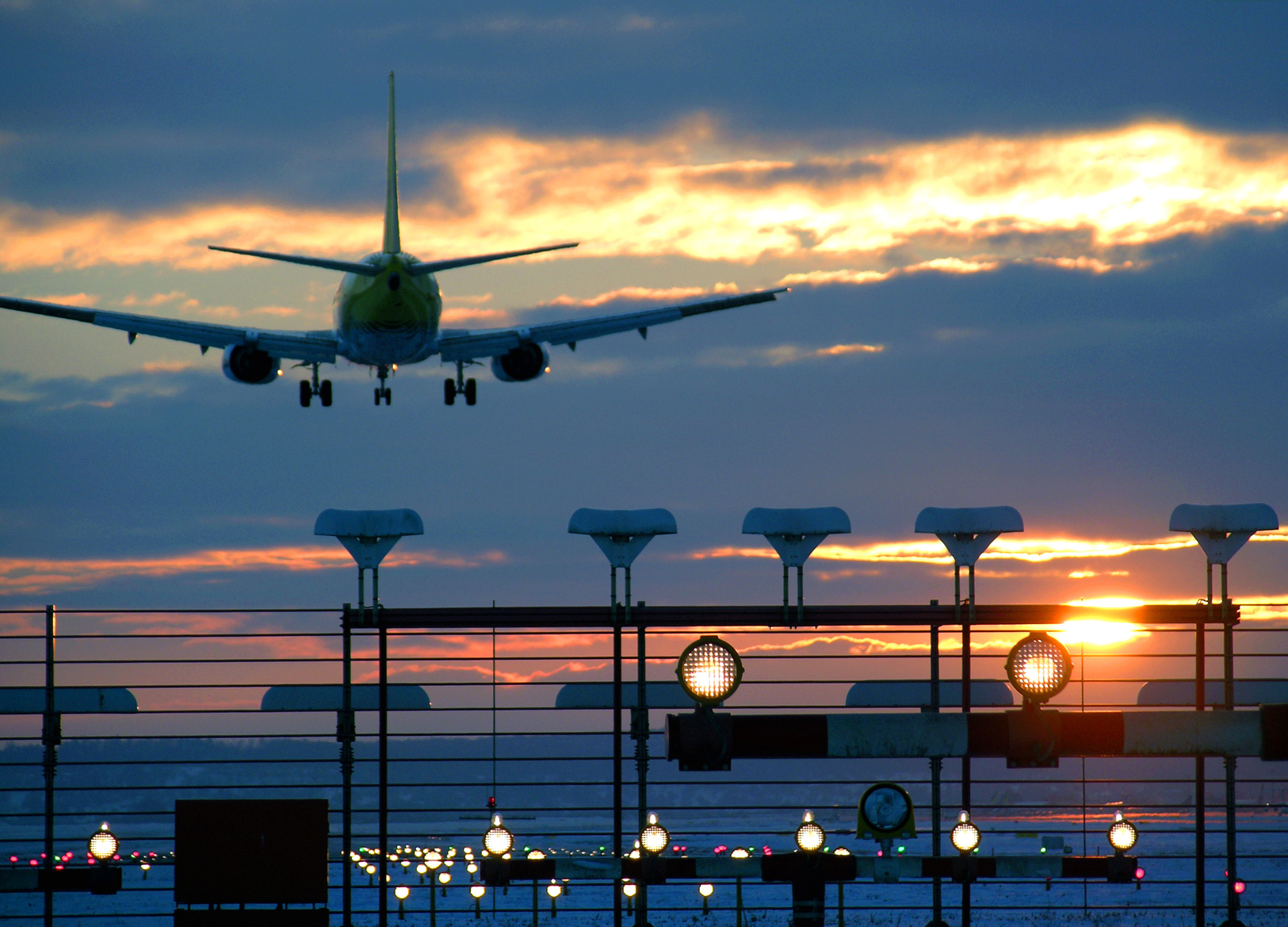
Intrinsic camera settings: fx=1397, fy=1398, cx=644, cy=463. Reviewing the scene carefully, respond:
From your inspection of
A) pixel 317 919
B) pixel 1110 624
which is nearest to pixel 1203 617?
pixel 1110 624

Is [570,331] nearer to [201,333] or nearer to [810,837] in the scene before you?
[201,333]

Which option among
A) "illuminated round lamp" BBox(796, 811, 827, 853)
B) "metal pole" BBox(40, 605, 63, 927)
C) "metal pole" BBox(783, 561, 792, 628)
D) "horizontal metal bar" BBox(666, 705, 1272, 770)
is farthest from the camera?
"metal pole" BBox(40, 605, 63, 927)

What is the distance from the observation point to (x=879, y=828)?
1105cm

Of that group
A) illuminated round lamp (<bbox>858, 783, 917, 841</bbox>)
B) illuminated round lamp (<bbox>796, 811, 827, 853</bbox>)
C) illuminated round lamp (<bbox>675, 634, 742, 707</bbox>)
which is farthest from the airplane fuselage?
illuminated round lamp (<bbox>675, 634, 742, 707</bbox>)

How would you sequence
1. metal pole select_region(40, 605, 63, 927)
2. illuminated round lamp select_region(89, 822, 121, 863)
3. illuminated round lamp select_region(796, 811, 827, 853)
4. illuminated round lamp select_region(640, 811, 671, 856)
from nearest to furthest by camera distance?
illuminated round lamp select_region(796, 811, 827, 853), illuminated round lamp select_region(640, 811, 671, 856), illuminated round lamp select_region(89, 822, 121, 863), metal pole select_region(40, 605, 63, 927)

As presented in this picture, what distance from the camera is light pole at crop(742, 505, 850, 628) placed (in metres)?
17.6

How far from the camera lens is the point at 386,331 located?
153ft

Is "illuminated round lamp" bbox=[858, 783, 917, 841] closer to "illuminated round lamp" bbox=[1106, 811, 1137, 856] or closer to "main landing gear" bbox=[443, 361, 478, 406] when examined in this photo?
"illuminated round lamp" bbox=[1106, 811, 1137, 856]

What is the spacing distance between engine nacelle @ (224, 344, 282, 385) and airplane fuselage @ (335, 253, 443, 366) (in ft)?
9.48

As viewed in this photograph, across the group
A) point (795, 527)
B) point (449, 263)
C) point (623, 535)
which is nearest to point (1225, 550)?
point (795, 527)

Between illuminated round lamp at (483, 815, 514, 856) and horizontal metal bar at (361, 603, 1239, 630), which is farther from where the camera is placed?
horizontal metal bar at (361, 603, 1239, 630)

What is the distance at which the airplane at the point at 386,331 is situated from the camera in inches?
1818

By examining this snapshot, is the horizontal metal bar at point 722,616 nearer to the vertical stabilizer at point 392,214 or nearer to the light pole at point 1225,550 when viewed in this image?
the light pole at point 1225,550

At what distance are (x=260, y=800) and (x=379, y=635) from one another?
8.69ft
